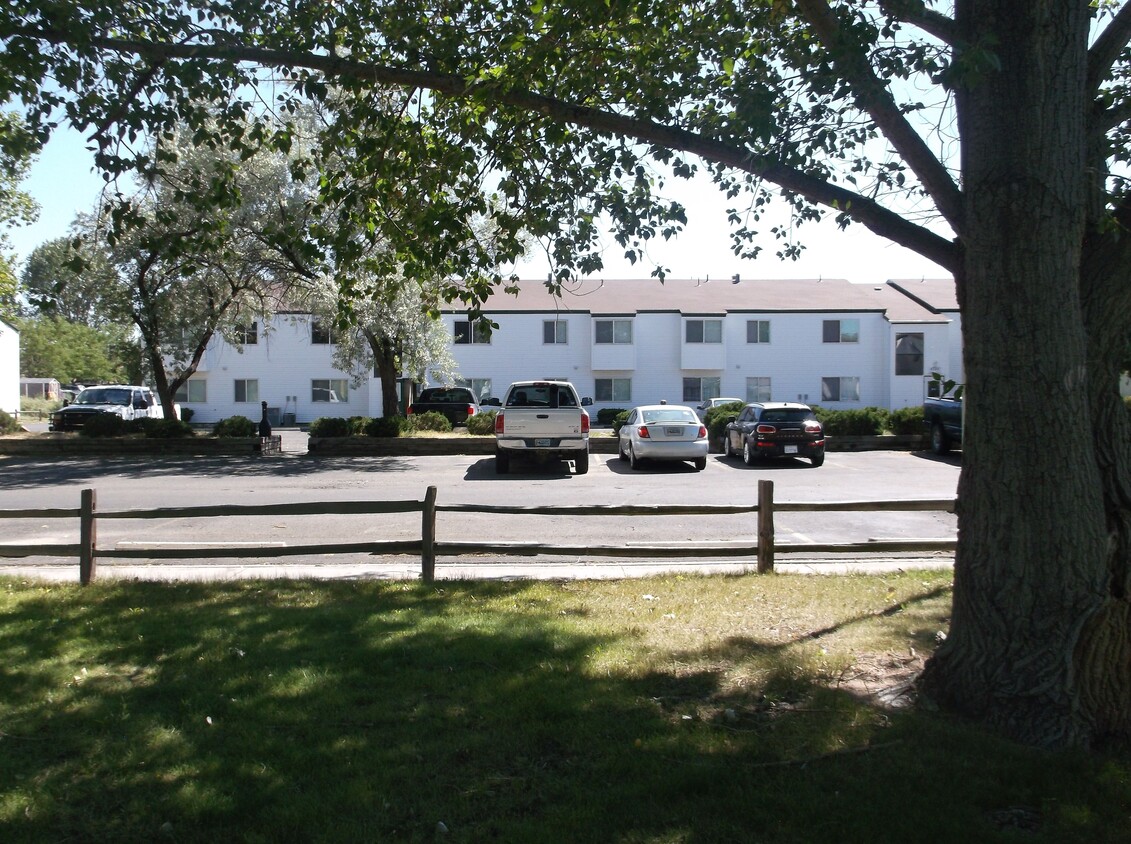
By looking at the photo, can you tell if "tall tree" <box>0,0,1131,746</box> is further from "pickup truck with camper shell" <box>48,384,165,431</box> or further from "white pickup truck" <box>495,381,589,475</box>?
"pickup truck with camper shell" <box>48,384,165,431</box>

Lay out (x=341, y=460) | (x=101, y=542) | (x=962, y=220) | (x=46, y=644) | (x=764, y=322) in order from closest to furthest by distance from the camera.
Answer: (x=962, y=220)
(x=46, y=644)
(x=101, y=542)
(x=341, y=460)
(x=764, y=322)

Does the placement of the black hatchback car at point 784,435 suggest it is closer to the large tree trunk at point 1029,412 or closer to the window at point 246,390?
the large tree trunk at point 1029,412

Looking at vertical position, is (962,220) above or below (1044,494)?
above

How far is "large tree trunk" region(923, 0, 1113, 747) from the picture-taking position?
15.2 ft

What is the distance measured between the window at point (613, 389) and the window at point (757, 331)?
621 cm

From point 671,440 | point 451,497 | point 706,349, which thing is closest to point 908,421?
point 671,440

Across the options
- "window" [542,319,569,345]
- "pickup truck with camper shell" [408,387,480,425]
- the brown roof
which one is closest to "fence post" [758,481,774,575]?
"pickup truck with camper shell" [408,387,480,425]

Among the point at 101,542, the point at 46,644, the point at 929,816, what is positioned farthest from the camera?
the point at 101,542

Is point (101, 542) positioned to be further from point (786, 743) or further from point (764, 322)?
point (764, 322)

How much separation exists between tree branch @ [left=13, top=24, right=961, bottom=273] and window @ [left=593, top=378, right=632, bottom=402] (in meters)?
37.6

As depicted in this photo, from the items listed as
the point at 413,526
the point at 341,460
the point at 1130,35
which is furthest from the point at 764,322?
the point at 1130,35

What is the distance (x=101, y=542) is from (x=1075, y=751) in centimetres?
1078

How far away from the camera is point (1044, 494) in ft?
15.2

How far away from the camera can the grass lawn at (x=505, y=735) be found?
3840mm
